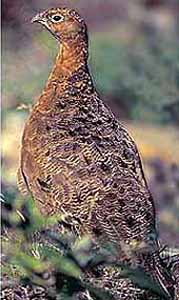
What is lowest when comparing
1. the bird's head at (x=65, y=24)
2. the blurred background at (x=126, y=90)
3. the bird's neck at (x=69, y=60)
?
the blurred background at (x=126, y=90)

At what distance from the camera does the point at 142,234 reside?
16.8 feet

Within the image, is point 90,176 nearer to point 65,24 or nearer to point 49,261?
point 65,24

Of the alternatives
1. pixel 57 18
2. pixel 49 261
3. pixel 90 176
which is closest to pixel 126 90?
pixel 57 18

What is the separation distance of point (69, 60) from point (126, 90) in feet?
25.3

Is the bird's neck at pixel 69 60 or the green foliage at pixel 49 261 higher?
the bird's neck at pixel 69 60

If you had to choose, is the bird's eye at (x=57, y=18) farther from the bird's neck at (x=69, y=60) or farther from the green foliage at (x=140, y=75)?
the green foliage at (x=140, y=75)

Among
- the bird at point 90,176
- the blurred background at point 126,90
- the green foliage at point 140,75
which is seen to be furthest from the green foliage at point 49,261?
the green foliage at point 140,75

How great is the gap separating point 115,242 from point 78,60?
1.13m

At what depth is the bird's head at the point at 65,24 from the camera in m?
5.78

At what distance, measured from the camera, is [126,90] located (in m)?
13.5

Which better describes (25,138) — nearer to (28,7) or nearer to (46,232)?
(46,232)

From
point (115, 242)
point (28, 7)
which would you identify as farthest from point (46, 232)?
point (28, 7)

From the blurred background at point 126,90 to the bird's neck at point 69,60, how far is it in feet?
2.06

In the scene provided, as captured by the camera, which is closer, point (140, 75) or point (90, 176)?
point (90, 176)
